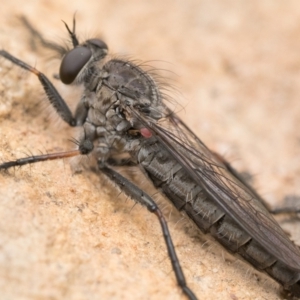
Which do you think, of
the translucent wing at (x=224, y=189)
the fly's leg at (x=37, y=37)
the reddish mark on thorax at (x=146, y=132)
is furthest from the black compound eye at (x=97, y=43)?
the reddish mark on thorax at (x=146, y=132)

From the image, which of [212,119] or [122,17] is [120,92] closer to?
[212,119]

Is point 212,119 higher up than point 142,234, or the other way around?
point 212,119

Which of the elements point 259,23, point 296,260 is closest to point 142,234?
point 296,260

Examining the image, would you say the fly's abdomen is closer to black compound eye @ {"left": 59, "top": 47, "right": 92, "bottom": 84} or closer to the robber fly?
the robber fly

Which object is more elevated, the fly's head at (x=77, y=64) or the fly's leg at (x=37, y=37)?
the fly's leg at (x=37, y=37)

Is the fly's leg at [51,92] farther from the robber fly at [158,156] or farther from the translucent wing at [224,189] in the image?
the translucent wing at [224,189]

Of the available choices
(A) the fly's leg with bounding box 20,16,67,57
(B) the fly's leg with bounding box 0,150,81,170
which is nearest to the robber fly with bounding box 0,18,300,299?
(B) the fly's leg with bounding box 0,150,81,170
